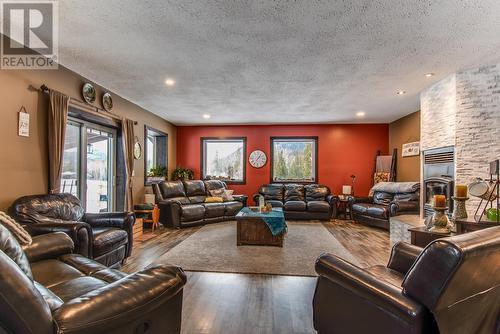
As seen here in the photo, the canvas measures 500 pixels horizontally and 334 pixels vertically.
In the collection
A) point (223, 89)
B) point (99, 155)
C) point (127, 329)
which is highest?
point (223, 89)

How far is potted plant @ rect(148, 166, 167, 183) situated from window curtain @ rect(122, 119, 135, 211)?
3.76 ft

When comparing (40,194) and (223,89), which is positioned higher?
(223,89)

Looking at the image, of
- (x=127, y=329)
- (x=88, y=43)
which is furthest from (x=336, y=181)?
(x=127, y=329)

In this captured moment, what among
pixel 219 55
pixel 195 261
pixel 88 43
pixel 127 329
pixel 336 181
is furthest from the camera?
pixel 336 181

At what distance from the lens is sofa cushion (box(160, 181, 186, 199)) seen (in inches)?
246

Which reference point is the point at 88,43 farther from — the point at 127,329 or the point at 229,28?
the point at 127,329

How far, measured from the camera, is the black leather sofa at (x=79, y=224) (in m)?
2.71

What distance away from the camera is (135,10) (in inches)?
93.0

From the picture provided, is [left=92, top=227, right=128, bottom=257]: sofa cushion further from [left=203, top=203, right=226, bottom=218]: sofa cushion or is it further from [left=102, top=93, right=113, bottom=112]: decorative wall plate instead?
[left=203, top=203, right=226, bottom=218]: sofa cushion

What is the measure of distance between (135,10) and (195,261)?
2886 millimetres

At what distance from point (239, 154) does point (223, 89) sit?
3.50 meters

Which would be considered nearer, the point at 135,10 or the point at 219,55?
the point at 135,10

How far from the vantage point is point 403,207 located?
5473 millimetres

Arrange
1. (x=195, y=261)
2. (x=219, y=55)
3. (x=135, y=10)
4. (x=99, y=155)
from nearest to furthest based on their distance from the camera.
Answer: (x=135, y=10), (x=219, y=55), (x=195, y=261), (x=99, y=155)
